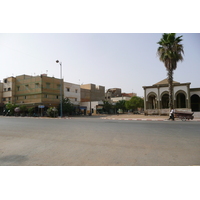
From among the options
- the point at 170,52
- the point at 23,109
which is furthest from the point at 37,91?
the point at 170,52

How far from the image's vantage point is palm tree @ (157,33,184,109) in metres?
25.2

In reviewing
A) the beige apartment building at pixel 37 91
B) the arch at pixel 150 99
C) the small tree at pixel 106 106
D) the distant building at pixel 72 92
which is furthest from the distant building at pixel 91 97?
the arch at pixel 150 99

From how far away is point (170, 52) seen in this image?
995 inches

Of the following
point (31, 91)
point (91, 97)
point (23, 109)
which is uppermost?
point (31, 91)

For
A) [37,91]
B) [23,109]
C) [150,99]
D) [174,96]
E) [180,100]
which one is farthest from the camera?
[37,91]

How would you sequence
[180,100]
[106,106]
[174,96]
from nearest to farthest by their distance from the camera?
1. [174,96]
2. [180,100]
3. [106,106]

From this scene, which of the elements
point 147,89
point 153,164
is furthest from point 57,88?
point 153,164

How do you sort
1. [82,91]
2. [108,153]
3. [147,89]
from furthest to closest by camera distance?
[82,91]
[147,89]
[108,153]

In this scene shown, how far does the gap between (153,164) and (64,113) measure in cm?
3864

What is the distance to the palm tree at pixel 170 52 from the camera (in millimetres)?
25250

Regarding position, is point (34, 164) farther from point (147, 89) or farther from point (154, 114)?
point (147, 89)

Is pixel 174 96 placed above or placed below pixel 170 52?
below

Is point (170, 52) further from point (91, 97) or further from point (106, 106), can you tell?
point (91, 97)

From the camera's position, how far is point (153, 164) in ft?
15.1
